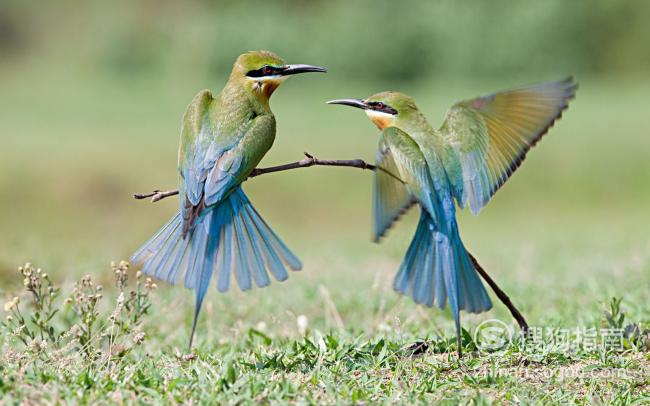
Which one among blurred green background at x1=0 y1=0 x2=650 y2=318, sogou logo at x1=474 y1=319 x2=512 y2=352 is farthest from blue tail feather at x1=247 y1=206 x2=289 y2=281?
blurred green background at x1=0 y1=0 x2=650 y2=318

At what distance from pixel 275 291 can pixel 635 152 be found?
833cm

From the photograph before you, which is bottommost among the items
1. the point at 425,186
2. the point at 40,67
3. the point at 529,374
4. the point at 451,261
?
the point at 529,374

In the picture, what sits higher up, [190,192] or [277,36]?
[277,36]

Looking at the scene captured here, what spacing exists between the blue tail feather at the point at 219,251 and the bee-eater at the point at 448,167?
0.36 metres

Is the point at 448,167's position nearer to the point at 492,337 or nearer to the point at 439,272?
the point at 439,272

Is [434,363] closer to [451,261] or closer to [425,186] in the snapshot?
[451,261]

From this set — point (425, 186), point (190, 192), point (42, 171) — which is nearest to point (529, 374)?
point (425, 186)

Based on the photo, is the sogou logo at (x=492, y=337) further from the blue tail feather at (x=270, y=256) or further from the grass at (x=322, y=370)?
the blue tail feather at (x=270, y=256)

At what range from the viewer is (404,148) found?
2984 millimetres

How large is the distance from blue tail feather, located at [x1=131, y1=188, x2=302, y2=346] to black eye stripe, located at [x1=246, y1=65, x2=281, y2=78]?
41 centimetres

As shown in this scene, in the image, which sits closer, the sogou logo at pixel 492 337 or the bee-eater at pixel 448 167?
the bee-eater at pixel 448 167

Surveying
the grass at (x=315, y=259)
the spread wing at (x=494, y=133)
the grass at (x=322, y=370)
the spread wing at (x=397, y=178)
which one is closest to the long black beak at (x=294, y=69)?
the spread wing at (x=397, y=178)

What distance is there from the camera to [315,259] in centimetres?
737

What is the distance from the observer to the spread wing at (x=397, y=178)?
9.73ft
